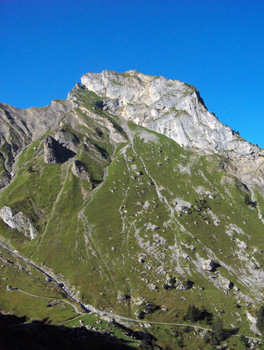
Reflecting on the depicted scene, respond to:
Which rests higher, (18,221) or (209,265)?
(209,265)

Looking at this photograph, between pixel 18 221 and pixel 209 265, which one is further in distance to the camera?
pixel 18 221

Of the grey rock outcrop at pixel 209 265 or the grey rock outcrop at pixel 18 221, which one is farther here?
the grey rock outcrop at pixel 18 221

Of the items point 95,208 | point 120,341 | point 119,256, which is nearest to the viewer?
point 120,341

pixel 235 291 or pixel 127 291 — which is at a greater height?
pixel 235 291

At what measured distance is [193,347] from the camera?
335 ft

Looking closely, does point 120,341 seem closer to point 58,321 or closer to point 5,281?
point 58,321

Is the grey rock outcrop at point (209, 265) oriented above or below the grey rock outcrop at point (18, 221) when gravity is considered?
above

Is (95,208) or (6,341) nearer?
(6,341)

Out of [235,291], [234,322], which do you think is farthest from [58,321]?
[235,291]

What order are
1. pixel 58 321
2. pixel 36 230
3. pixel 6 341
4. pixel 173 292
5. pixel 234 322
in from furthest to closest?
pixel 36 230 < pixel 173 292 < pixel 234 322 < pixel 58 321 < pixel 6 341

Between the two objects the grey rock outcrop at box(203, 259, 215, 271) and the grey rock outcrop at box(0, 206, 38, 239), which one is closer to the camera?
the grey rock outcrop at box(203, 259, 215, 271)

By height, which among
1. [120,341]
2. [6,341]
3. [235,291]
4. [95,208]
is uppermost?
[95,208]

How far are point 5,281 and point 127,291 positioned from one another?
61025mm

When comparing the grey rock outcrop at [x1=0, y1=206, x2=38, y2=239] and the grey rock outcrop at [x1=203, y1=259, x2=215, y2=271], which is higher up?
the grey rock outcrop at [x1=203, y1=259, x2=215, y2=271]
